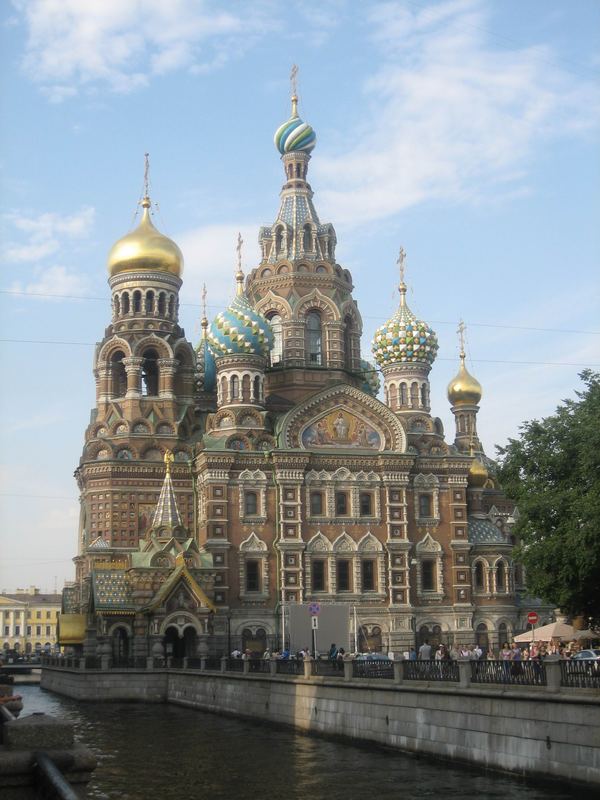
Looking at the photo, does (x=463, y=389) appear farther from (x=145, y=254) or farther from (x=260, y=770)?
(x=260, y=770)

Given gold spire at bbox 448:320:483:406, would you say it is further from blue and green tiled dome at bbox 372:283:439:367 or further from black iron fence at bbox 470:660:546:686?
black iron fence at bbox 470:660:546:686

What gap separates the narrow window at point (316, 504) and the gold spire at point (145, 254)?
43.6 ft

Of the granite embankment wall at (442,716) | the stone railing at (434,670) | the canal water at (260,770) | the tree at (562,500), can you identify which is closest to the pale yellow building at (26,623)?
the stone railing at (434,670)

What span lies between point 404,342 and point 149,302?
1239 cm

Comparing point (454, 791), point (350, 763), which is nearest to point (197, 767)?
point (350, 763)

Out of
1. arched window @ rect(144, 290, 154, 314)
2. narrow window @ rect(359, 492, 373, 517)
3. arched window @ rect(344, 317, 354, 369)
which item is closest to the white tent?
narrow window @ rect(359, 492, 373, 517)

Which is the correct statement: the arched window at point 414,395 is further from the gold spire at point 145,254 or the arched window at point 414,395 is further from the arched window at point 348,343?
the gold spire at point 145,254

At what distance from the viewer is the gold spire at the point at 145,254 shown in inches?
2132

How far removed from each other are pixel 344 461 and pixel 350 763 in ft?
91.2

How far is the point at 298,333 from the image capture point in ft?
181

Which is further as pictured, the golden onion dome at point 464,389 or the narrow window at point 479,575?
the golden onion dome at point 464,389

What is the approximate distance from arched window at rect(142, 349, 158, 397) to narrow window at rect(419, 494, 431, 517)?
13.7 m

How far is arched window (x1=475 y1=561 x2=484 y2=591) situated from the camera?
5212 centimetres

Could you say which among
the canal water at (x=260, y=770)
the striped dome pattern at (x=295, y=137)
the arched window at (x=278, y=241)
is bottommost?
the canal water at (x=260, y=770)
